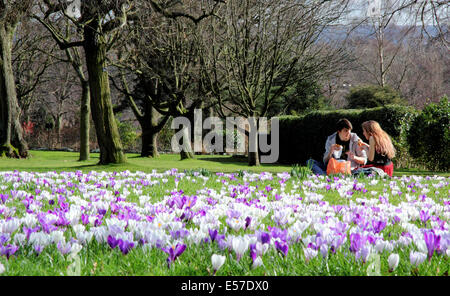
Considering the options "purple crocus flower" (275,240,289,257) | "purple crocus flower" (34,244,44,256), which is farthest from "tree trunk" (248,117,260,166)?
"purple crocus flower" (34,244,44,256)

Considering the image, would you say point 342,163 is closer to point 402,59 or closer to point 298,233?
point 298,233

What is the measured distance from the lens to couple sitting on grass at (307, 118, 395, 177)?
26.4 feet

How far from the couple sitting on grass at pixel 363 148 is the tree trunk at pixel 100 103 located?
7.51 m

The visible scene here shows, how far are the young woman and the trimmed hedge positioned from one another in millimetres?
7355

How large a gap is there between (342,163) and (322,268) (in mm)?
6336

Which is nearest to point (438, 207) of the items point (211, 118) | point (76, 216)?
point (76, 216)

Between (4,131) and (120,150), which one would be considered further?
(4,131)

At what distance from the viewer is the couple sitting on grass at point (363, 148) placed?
8.04 m

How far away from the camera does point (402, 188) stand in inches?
245

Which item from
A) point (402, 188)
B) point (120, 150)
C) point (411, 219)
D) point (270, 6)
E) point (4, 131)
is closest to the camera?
point (411, 219)

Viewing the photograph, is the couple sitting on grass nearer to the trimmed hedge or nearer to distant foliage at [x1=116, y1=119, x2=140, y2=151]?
the trimmed hedge

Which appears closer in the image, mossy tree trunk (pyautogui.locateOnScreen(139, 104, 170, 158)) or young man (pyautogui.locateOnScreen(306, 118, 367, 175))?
young man (pyautogui.locateOnScreen(306, 118, 367, 175))

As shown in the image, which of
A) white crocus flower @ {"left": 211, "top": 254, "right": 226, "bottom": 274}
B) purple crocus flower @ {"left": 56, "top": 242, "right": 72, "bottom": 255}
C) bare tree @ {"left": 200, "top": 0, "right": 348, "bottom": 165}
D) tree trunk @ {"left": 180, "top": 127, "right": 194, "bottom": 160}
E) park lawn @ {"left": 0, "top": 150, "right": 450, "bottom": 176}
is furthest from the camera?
tree trunk @ {"left": 180, "top": 127, "right": 194, "bottom": 160}

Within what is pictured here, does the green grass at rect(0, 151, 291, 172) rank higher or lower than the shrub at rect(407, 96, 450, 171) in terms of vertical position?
lower
